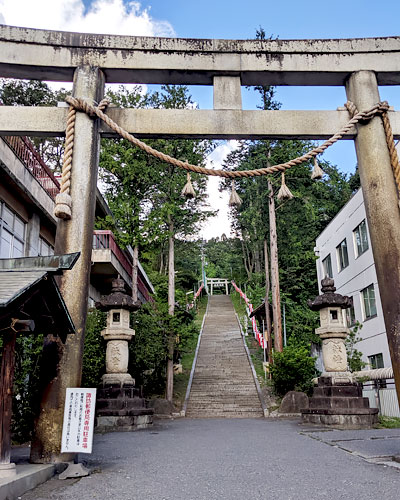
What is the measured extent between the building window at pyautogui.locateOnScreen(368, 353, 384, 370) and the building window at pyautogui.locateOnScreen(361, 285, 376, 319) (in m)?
1.70

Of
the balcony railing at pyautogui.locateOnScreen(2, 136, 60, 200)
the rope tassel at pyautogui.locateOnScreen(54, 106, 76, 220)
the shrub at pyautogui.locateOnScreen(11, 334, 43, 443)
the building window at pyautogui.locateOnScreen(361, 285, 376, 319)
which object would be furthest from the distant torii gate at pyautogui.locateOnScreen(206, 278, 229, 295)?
the rope tassel at pyautogui.locateOnScreen(54, 106, 76, 220)

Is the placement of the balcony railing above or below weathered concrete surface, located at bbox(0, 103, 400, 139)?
above

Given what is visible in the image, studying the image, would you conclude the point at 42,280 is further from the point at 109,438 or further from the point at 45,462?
the point at 109,438

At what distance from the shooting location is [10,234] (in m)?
11.8

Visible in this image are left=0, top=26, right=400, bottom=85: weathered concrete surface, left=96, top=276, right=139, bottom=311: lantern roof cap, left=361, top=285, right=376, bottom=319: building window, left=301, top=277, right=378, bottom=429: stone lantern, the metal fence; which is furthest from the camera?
left=361, top=285, right=376, bottom=319: building window

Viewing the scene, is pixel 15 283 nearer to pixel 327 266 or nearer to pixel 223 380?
pixel 223 380

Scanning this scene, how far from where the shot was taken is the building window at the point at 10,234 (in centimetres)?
1124

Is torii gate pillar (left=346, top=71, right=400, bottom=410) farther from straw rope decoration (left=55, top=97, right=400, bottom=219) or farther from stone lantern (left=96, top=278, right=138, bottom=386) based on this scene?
stone lantern (left=96, top=278, right=138, bottom=386)

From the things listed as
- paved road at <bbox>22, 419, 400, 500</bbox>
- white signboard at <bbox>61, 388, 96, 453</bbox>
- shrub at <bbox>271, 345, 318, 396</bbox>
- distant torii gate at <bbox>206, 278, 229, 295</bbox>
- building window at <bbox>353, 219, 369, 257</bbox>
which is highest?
distant torii gate at <bbox>206, 278, 229, 295</bbox>

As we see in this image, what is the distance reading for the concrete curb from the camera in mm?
3656

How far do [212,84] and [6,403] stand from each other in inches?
218

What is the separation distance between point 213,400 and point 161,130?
12058mm

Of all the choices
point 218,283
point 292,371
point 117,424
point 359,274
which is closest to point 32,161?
point 117,424

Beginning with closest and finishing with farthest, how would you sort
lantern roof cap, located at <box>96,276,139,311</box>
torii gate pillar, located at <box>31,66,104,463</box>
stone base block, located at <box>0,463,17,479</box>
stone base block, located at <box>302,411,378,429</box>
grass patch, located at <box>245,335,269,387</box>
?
1. stone base block, located at <box>0,463,17,479</box>
2. torii gate pillar, located at <box>31,66,104,463</box>
3. stone base block, located at <box>302,411,378,429</box>
4. lantern roof cap, located at <box>96,276,139,311</box>
5. grass patch, located at <box>245,335,269,387</box>
